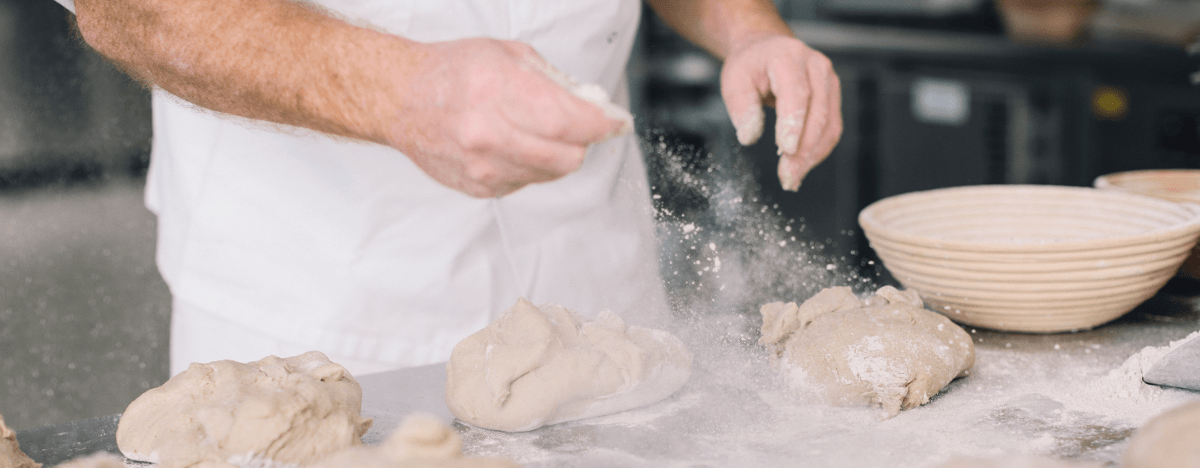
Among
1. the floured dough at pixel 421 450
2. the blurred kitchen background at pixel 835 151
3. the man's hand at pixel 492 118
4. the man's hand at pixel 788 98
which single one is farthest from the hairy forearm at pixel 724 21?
the blurred kitchen background at pixel 835 151

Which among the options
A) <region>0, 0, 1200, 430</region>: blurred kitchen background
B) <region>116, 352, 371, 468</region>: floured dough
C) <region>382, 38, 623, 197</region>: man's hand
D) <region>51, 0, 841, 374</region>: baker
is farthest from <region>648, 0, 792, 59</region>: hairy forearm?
<region>0, 0, 1200, 430</region>: blurred kitchen background

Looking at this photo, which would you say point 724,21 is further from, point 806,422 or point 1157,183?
point 806,422

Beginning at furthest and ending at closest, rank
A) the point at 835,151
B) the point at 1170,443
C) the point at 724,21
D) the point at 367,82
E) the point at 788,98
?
the point at 835,151, the point at 724,21, the point at 788,98, the point at 367,82, the point at 1170,443

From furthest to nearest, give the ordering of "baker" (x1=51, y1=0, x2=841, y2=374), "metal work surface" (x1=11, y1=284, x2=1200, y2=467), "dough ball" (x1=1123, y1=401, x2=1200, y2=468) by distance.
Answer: "baker" (x1=51, y1=0, x2=841, y2=374), "metal work surface" (x1=11, y1=284, x2=1200, y2=467), "dough ball" (x1=1123, y1=401, x2=1200, y2=468)

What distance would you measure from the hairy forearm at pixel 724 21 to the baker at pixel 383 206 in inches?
1.1

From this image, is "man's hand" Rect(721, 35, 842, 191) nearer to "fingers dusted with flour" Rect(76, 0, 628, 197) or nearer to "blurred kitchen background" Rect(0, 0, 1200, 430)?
"fingers dusted with flour" Rect(76, 0, 628, 197)

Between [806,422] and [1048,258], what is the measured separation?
0.47 m

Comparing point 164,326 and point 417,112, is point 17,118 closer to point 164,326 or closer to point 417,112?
point 164,326

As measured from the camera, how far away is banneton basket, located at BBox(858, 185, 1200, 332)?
4.20 ft

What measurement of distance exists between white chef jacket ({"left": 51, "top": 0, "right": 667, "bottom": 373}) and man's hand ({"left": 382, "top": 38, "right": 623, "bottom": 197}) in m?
0.55

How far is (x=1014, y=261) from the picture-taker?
129 centimetres

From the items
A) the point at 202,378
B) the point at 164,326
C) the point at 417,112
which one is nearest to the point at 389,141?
the point at 417,112

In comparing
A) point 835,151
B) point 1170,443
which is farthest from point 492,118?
point 835,151

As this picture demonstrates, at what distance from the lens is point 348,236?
5.03 feet
